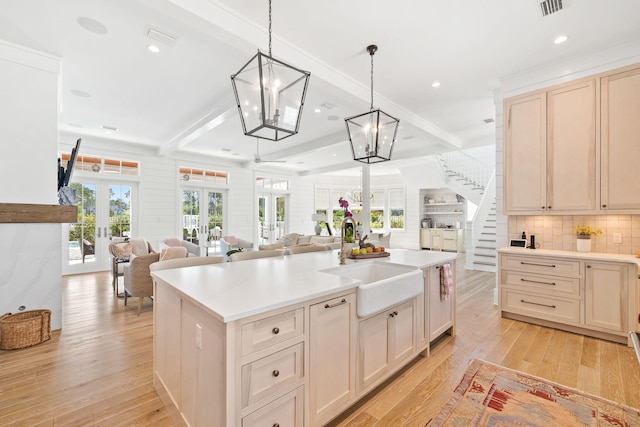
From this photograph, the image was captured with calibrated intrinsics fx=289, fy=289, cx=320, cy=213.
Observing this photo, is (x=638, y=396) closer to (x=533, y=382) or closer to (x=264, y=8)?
(x=533, y=382)

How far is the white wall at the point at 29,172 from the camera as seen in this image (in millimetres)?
3080

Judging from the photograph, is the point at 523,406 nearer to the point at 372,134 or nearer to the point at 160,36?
the point at 372,134

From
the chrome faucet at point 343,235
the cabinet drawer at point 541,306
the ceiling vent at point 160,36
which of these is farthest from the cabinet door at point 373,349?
the ceiling vent at point 160,36

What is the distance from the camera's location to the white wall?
308 centimetres

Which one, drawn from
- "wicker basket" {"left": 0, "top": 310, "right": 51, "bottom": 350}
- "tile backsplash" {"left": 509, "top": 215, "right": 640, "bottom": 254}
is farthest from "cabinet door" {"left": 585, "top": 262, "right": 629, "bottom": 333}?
"wicker basket" {"left": 0, "top": 310, "right": 51, "bottom": 350}

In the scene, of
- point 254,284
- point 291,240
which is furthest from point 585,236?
point 291,240

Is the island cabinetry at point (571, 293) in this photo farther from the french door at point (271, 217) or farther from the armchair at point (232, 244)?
the french door at point (271, 217)

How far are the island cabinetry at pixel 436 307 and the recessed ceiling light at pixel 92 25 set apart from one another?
3872 millimetres

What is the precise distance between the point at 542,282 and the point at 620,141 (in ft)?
5.65

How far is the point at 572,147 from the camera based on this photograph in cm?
337

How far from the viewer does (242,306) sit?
1384 millimetres

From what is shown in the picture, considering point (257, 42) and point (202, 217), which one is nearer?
point (257, 42)

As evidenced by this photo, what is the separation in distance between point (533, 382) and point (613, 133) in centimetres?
279

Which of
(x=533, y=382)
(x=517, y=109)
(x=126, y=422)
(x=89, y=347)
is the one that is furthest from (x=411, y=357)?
(x=517, y=109)
